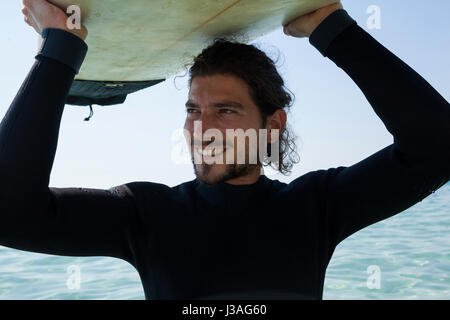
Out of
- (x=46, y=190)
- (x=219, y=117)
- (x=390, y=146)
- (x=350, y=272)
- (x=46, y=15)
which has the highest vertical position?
(x=46, y=15)

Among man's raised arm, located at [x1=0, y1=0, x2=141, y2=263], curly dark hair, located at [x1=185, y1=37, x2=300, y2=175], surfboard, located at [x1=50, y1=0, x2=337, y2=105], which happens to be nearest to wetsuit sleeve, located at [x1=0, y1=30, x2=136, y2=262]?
man's raised arm, located at [x1=0, y1=0, x2=141, y2=263]

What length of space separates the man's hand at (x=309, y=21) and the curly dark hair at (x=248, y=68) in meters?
0.19

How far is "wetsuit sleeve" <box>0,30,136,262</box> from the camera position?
1110 millimetres

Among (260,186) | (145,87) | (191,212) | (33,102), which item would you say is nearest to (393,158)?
(260,186)

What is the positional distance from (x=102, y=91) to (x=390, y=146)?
113 centimetres

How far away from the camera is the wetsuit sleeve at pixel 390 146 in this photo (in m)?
1.24

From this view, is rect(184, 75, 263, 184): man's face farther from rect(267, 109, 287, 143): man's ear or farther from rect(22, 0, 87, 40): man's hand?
rect(22, 0, 87, 40): man's hand

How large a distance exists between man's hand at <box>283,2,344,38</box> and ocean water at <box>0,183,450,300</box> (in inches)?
171

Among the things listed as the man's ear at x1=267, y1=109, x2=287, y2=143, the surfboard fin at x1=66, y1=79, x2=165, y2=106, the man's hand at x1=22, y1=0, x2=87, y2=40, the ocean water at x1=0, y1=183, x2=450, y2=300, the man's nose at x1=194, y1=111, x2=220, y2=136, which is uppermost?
the surfboard fin at x1=66, y1=79, x2=165, y2=106

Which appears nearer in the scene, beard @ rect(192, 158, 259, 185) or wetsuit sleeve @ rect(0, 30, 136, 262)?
wetsuit sleeve @ rect(0, 30, 136, 262)

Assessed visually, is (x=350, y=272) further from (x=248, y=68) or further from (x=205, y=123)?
(x=205, y=123)

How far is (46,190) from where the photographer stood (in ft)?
3.77

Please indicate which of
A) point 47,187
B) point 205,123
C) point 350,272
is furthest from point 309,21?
point 350,272
